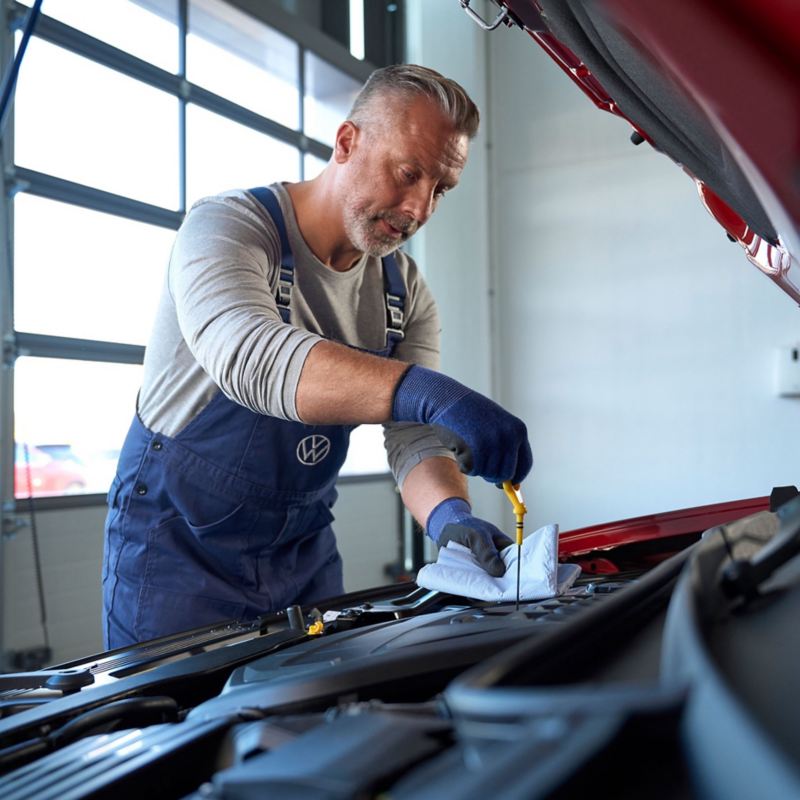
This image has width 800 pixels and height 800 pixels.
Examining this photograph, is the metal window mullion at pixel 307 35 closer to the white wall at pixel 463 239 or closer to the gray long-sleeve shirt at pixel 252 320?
the white wall at pixel 463 239

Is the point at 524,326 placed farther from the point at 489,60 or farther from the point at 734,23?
A: the point at 734,23

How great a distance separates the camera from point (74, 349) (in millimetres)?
3043

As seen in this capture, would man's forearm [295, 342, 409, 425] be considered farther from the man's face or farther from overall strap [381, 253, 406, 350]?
overall strap [381, 253, 406, 350]

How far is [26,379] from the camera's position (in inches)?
114

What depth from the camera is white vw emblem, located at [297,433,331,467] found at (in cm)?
158

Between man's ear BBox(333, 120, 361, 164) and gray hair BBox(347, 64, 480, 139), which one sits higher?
gray hair BBox(347, 64, 480, 139)

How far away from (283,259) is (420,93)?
391mm

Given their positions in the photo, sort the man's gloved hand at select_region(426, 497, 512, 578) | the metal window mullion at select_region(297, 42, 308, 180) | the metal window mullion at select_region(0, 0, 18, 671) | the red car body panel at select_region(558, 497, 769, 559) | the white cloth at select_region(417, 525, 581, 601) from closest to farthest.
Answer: the white cloth at select_region(417, 525, 581, 601)
the man's gloved hand at select_region(426, 497, 512, 578)
the red car body panel at select_region(558, 497, 769, 559)
the metal window mullion at select_region(0, 0, 18, 671)
the metal window mullion at select_region(297, 42, 308, 180)

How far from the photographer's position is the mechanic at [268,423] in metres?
1.46

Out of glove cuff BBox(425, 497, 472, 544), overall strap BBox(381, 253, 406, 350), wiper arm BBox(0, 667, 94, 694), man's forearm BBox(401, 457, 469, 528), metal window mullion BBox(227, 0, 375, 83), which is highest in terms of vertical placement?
metal window mullion BBox(227, 0, 375, 83)

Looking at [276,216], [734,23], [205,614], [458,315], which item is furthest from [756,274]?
[734,23]

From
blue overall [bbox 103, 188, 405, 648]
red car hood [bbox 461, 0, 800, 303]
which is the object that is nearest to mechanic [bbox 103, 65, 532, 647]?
blue overall [bbox 103, 188, 405, 648]

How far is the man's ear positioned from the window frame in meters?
1.66

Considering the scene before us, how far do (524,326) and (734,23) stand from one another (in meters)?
4.55
